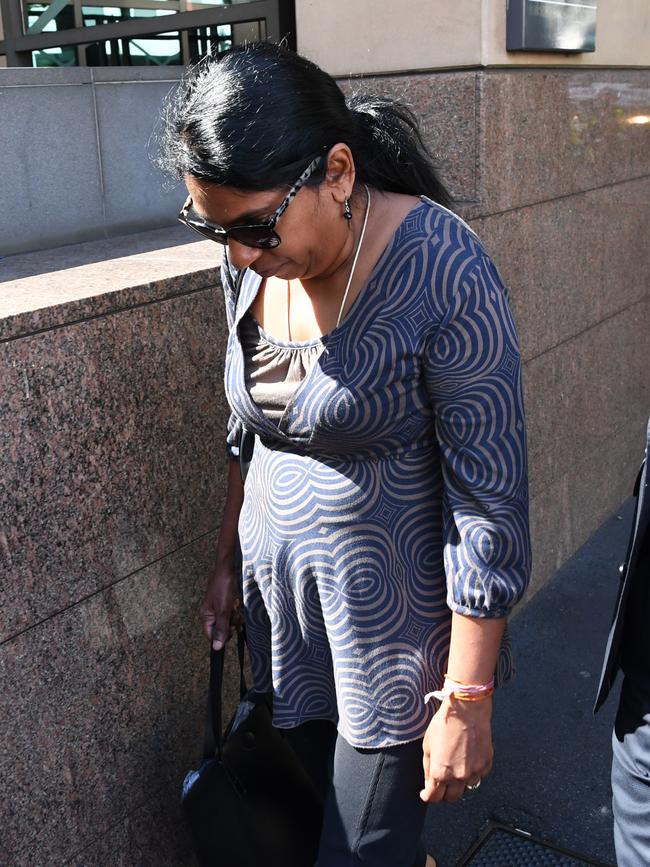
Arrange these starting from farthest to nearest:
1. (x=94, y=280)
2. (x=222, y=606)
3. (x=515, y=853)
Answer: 1. (x=515, y=853)
2. (x=94, y=280)
3. (x=222, y=606)

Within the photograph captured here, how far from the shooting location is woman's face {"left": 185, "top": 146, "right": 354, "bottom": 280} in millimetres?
1872

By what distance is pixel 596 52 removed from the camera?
184 inches

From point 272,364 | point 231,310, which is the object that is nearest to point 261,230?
point 272,364

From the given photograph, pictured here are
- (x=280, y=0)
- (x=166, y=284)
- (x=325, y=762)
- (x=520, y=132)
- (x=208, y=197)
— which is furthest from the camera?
(x=280, y=0)

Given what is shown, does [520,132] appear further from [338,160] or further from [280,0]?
[338,160]

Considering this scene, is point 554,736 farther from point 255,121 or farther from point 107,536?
point 255,121

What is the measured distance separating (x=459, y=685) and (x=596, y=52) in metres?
3.58

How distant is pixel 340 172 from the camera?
6.33 ft

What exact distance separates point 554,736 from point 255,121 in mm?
2766

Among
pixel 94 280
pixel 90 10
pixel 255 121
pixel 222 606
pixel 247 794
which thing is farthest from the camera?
pixel 90 10

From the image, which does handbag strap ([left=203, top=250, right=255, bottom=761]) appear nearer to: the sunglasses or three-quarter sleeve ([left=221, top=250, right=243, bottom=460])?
three-quarter sleeve ([left=221, top=250, right=243, bottom=460])

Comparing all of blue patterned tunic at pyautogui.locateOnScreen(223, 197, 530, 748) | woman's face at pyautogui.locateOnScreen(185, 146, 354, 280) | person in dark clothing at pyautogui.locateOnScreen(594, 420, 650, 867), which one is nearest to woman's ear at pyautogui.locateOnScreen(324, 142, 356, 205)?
woman's face at pyautogui.locateOnScreen(185, 146, 354, 280)

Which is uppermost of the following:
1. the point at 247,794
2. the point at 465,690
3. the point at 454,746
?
the point at 465,690

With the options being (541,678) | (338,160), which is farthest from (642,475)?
(541,678)
